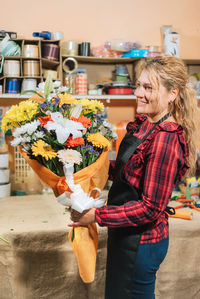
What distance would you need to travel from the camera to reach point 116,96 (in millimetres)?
2646

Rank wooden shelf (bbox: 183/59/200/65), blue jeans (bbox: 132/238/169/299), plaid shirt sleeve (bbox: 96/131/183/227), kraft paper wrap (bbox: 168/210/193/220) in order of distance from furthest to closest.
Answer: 1. wooden shelf (bbox: 183/59/200/65)
2. kraft paper wrap (bbox: 168/210/193/220)
3. blue jeans (bbox: 132/238/169/299)
4. plaid shirt sleeve (bbox: 96/131/183/227)

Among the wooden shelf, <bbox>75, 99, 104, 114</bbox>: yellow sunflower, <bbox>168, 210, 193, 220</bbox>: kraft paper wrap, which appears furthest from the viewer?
the wooden shelf

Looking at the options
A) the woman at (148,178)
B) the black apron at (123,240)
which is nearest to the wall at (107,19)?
the woman at (148,178)

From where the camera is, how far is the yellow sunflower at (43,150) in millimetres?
1084

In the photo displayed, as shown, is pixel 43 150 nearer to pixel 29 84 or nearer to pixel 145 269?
pixel 145 269

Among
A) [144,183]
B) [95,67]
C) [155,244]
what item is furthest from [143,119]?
[95,67]

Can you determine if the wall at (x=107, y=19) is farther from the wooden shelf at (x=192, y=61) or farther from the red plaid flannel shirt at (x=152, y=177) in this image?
the red plaid flannel shirt at (x=152, y=177)

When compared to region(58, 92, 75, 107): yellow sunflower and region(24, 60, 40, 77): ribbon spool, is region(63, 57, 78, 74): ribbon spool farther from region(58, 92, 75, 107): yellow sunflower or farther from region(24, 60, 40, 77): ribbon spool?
region(58, 92, 75, 107): yellow sunflower

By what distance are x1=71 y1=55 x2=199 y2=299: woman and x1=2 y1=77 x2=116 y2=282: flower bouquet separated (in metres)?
0.08

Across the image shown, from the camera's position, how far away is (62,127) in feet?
3.64

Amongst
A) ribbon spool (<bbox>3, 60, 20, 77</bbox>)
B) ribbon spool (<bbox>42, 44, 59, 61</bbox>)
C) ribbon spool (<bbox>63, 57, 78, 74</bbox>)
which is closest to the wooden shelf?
ribbon spool (<bbox>63, 57, 78, 74</bbox>)

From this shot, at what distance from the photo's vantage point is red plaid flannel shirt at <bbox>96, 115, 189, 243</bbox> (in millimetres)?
1016

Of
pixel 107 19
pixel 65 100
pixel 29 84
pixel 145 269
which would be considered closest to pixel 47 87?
pixel 65 100

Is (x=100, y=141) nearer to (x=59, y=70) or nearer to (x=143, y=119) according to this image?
(x=143, y=119)
